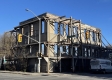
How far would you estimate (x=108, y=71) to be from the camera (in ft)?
112

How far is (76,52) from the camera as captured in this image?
40125mm

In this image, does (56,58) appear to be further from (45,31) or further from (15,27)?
(15,27)

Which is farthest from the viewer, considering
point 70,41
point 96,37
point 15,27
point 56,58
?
point 96,37

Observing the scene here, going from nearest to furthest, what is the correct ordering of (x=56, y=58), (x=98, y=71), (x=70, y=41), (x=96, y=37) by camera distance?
(x=98, y=71), (x=56, y=58), (x=70, y=41), (x=96, y=37)

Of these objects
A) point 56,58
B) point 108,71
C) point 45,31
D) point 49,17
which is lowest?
point 108,71

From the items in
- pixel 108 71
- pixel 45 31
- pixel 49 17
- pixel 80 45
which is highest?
pixel 49 17

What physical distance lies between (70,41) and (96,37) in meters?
12.8

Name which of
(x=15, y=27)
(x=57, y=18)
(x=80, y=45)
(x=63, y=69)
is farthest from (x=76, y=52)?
(x=15, y=27)

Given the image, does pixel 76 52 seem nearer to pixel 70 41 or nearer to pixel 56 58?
pixel 70 41

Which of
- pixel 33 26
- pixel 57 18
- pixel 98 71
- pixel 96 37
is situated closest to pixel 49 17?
pixel 57 18

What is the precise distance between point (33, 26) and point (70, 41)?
321 inches

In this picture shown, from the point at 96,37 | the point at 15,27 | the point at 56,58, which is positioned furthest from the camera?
the point at 96,37

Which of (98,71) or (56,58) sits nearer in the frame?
(98,71)

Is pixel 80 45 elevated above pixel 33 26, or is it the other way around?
pixel 33 26
